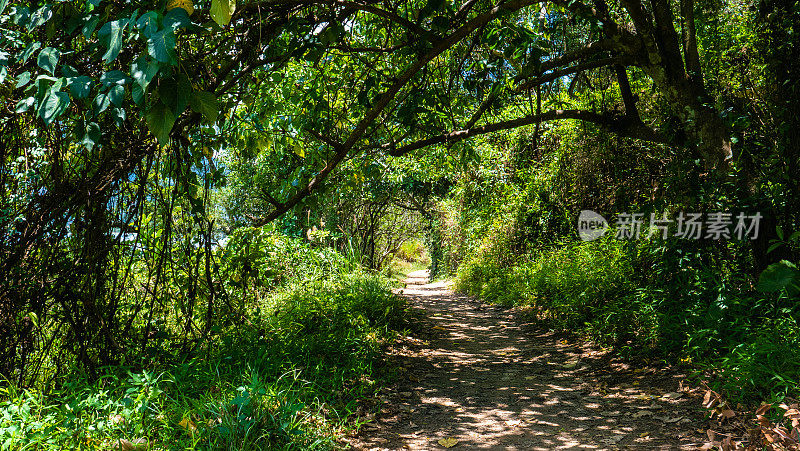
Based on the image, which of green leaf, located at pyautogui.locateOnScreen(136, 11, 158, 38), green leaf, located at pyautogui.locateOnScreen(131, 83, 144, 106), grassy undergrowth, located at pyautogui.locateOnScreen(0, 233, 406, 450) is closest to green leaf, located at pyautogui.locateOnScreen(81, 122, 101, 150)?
green leaf, located at pyautogui.locateOnScreen(131, 83, 144, 106)

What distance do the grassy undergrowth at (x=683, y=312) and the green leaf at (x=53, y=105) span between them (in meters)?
4.01

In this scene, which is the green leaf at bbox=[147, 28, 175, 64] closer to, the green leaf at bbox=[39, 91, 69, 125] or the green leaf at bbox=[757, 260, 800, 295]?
the green leaf at bbox=[39, 91, 69, 125]

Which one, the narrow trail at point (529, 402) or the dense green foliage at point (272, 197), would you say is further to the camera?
the narrow trail at point (529, 402)

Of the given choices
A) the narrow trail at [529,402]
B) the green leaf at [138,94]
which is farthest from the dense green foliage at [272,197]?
the narrow trail at [529,402]

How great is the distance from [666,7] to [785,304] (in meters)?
3.00

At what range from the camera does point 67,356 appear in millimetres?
4047

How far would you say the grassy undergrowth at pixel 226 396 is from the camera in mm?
2979

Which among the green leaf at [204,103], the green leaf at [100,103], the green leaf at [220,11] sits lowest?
the green leaf at [100,103]

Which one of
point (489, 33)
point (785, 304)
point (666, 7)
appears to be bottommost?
point (785, 304)

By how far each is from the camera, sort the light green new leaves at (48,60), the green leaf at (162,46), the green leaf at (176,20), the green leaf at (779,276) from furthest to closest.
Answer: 1. the green leaf at (779,276)
2. the light green new leaves at (48,60)
3. the green leaf at (176,20)
4. the green leaf at (162,46)

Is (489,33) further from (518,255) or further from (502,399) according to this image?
(518,255)

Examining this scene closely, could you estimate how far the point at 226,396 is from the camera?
11.3 feet

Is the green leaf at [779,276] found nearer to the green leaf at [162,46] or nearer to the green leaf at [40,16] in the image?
the green leaf at [162,46]

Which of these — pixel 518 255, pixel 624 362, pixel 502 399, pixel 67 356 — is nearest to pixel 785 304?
pixel 624 362
